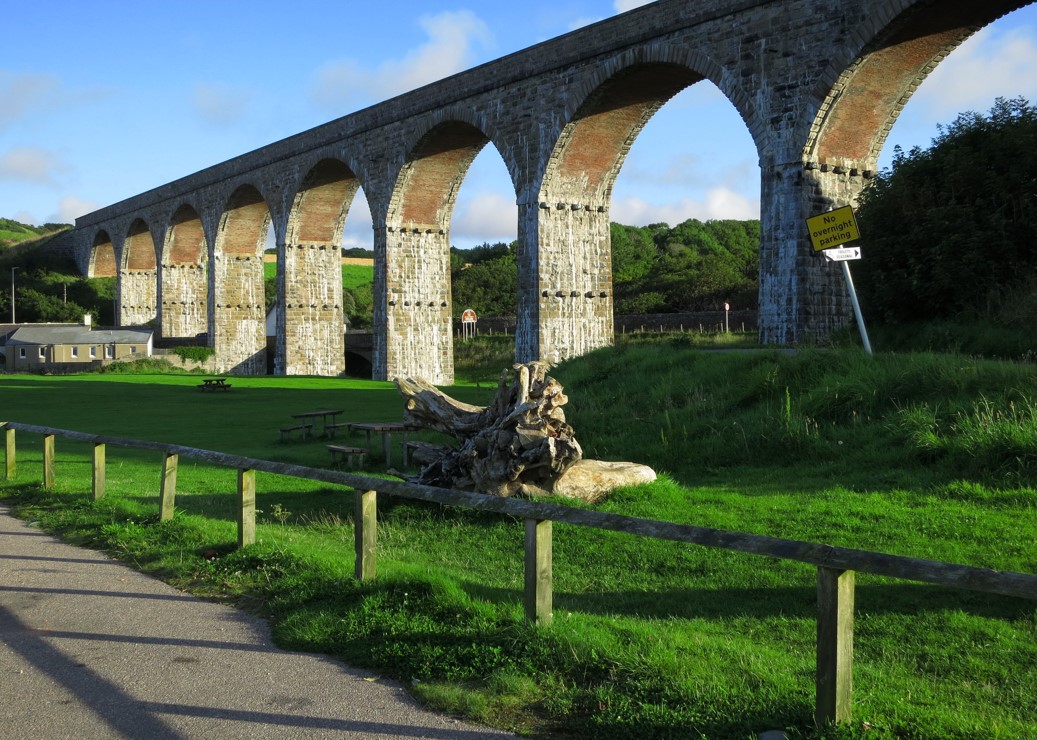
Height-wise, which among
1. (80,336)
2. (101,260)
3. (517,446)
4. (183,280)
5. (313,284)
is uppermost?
(101,260)

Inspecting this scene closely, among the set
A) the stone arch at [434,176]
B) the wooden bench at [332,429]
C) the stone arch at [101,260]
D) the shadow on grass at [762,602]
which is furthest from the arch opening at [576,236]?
the stone arch at [101,260]

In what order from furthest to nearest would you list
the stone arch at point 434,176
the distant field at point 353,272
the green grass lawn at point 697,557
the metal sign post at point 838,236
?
the distant field at point 353,272 → the stone arch at point 434,176 → the metal sign post at point 838,236 → the green grass lawn at point 697,557

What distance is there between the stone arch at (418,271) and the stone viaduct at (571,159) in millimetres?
64

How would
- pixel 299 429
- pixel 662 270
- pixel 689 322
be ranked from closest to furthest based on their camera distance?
1. pixel 299 429
2. pixel 689 322
3. pixel 662 270

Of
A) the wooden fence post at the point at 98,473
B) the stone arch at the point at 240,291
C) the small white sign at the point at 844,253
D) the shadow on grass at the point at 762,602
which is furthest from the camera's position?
the stone arch at the point at 240,291

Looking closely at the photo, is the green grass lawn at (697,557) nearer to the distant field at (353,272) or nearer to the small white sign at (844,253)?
the small white sign at (844,253)

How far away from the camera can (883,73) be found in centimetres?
1834

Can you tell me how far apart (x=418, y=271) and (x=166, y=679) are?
28.9 m

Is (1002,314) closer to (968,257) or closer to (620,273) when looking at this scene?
(968,257)

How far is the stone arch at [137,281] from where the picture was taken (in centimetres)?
5916

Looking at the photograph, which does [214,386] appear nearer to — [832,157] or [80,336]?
[832,157]

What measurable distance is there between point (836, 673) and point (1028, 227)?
1242 centimetres

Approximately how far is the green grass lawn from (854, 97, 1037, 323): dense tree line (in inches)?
120

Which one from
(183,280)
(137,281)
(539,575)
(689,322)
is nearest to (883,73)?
(539,575)
